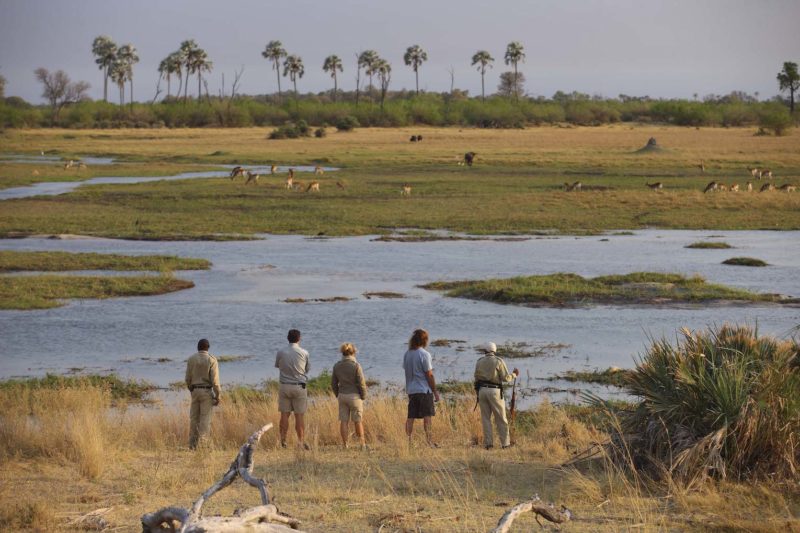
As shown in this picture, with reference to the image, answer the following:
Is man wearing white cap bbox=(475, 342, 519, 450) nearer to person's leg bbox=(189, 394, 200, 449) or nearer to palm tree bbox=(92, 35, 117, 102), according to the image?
person's leg bbox=(189, 394, 200, 449)

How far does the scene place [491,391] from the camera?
13.2 meters

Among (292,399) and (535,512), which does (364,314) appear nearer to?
(292,399)

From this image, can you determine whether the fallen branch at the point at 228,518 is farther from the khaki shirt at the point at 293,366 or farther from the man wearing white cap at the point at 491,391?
the man wearing white cap at the point at 491,391

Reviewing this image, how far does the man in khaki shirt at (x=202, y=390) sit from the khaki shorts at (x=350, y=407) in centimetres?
152

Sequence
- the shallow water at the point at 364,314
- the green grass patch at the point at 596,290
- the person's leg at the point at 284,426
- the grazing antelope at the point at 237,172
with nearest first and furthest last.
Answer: the person's leg at the point at 284,426 → the shallow water at the point at 364,314 → the green grass patch at the point at 596,290 → the grazing antelope at the point at 237,172

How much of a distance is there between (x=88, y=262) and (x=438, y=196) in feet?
76.4

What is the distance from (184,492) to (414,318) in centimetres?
1413

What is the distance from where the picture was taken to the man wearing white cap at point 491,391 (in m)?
13.1

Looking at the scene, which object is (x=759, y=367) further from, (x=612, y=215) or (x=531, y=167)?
(x=531, y=167)

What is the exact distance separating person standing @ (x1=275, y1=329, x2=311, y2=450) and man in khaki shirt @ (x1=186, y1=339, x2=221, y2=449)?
0.80 meters

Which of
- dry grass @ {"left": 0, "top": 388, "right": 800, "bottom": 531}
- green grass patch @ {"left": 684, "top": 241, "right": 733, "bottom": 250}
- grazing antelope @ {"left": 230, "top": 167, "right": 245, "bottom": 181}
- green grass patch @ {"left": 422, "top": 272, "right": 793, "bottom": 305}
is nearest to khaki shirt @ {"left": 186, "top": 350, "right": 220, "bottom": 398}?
dry grass @ {"left": 0, "top": 388, "right": 800, "bottom": 531}

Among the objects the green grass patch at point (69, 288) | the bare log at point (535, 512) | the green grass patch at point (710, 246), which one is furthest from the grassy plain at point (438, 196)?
the bare log at point (535, 512)

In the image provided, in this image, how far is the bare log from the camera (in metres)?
7.75

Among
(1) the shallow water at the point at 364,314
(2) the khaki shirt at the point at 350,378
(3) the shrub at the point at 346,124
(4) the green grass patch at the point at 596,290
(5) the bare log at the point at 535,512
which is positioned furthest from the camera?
(3) the shrub at the point at 346,124
